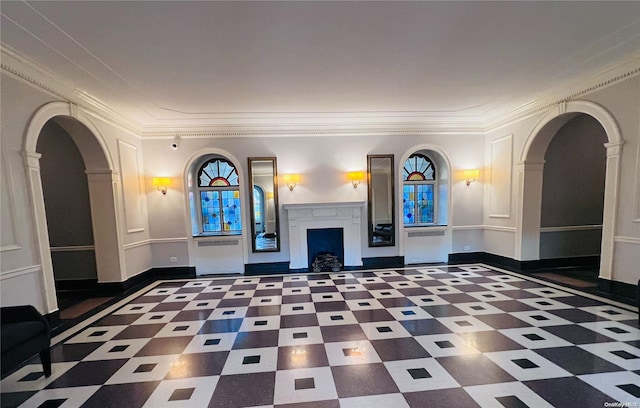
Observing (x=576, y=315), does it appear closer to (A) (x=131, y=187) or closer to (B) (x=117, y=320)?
(B) (x=117, y=320)

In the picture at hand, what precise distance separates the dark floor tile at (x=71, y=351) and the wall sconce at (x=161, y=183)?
3.14m

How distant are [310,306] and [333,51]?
3.24m

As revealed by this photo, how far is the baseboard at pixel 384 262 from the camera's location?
19.0 feet

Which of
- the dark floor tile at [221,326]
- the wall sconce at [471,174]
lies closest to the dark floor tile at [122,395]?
the dark floor tile at [221,326]

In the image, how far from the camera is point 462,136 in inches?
229

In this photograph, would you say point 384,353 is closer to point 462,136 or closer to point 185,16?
point 185,16

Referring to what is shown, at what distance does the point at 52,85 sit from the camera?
10.7 ft

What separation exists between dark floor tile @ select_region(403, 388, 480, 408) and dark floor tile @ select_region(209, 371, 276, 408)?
3.44 ft

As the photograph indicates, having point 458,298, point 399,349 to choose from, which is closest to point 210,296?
point 399,349

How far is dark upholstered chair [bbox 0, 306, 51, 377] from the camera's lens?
2.03m

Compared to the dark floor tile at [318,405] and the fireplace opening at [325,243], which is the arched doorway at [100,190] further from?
the dark floor tile at [318,405]

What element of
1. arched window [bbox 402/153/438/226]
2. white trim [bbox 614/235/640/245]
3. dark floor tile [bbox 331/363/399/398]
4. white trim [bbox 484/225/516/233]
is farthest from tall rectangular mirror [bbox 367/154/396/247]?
dark floor tile [bbox 331/363/399/398]

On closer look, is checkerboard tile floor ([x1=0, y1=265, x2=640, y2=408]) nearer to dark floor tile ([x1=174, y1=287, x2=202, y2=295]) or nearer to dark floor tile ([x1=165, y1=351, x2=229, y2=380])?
dark floor tile ([x1=165, y1=351, x2=229, y2=380])

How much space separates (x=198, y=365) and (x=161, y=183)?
158 inches
